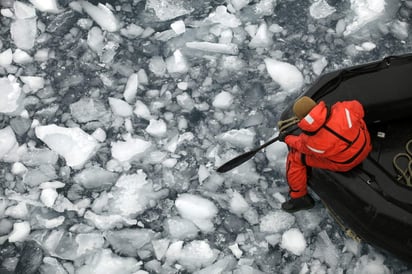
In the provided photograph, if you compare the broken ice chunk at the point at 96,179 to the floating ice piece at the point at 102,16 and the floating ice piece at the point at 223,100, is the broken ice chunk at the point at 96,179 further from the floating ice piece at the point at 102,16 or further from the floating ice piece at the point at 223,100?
the floating ice piece at the point at 102,16

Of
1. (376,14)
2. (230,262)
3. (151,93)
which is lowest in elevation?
(230,262)

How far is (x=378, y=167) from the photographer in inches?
83.7

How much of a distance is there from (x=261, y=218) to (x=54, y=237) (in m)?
1.04

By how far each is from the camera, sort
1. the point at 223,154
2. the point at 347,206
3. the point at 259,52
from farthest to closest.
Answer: the point at 259,52 → the point at 223,154 → the point at 347,206

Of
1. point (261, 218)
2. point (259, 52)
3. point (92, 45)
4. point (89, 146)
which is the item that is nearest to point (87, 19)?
point (92, 45)

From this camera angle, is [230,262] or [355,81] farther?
[230,262]

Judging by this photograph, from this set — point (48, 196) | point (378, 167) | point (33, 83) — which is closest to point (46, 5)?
point (33, 83)

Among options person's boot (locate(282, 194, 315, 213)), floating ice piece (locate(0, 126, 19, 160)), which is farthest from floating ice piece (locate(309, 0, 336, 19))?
floating ice piece (locate(0, 126, 19, 160))

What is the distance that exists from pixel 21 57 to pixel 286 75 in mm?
1499

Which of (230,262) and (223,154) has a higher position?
(223,154)

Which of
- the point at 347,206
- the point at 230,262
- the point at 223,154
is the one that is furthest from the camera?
the point at 223,154

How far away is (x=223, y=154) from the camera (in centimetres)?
270

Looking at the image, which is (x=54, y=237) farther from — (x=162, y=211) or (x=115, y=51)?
(x=115, y=51)

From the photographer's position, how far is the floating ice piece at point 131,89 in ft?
9.24
